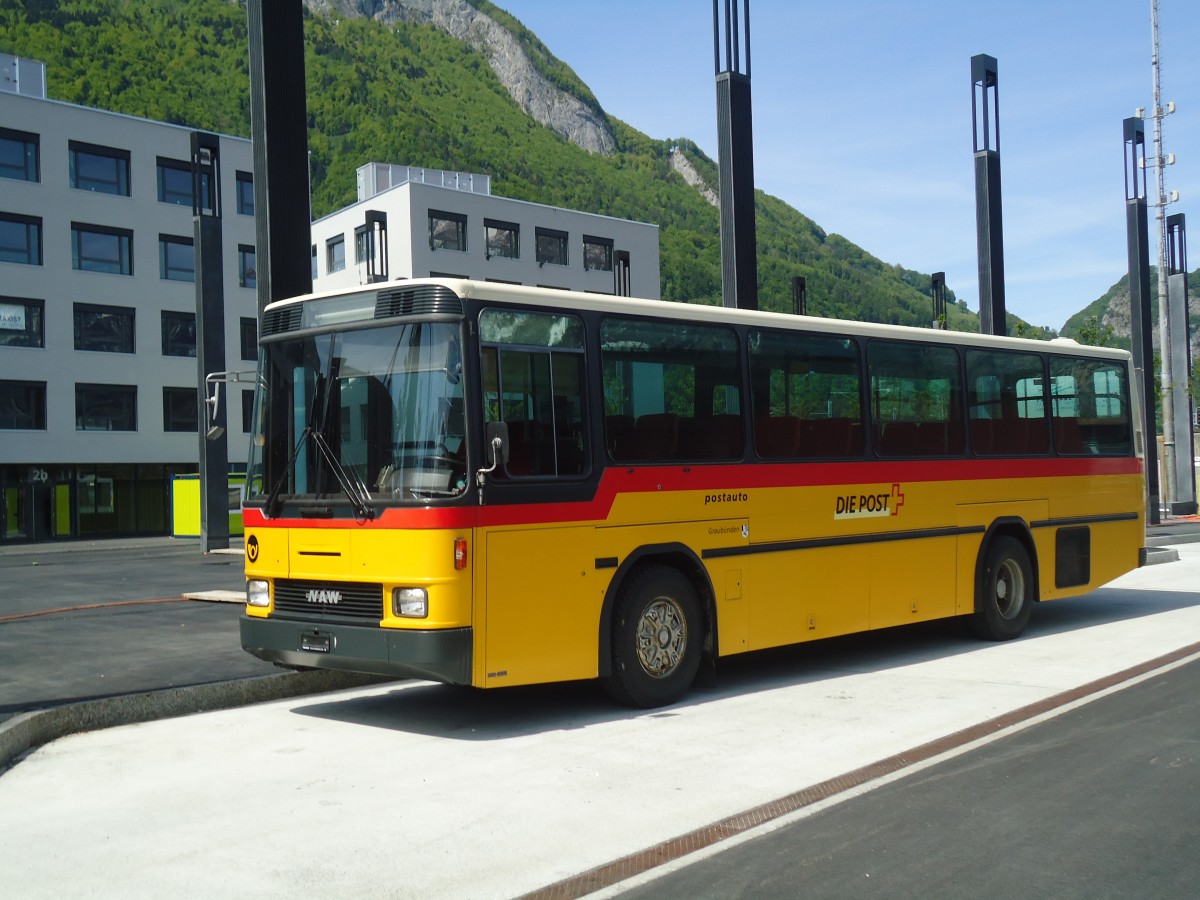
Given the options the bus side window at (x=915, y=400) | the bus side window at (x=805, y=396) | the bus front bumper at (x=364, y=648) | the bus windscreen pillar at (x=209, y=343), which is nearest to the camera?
the bus front bumper at (x=364, y=648)

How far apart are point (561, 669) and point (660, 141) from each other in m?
181

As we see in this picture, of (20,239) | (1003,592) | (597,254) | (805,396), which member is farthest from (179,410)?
(805,396)

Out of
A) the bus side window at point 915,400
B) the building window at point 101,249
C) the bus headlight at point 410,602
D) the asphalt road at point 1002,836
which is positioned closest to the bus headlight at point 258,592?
the bus headlight at point 410,602

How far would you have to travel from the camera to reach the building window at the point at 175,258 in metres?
51.4

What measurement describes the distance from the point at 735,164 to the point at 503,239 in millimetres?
51959

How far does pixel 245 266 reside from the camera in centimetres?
5512

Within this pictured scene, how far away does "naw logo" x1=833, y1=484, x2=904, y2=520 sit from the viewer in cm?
1120

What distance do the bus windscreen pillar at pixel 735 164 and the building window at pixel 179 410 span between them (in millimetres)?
39292

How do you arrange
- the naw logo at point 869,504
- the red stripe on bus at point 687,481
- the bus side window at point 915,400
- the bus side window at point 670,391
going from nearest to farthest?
1. the red stripe on bus at point 687,481
2. the bus side window at point 670,391
3. the naw logo at point 869,504
4. the bus side window at point 915,400

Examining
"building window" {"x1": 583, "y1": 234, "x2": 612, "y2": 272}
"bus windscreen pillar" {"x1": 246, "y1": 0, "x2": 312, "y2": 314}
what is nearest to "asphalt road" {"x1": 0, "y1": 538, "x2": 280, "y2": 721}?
"bus windscreen pillar" {"x1": 246, "y1": 0, "x2": 312, "y2": 314}

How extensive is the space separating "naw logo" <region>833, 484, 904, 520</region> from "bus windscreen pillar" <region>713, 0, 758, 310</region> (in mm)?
5280

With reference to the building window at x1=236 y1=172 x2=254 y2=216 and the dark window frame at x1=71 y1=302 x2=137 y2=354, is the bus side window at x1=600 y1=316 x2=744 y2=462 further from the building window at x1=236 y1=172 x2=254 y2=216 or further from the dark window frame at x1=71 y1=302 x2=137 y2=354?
the building window at x1=236 y1=172 x2=254 y2=216

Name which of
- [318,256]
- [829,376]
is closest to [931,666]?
[829,376]

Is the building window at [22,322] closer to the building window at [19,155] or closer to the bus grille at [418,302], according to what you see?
the building window at [19,155]
